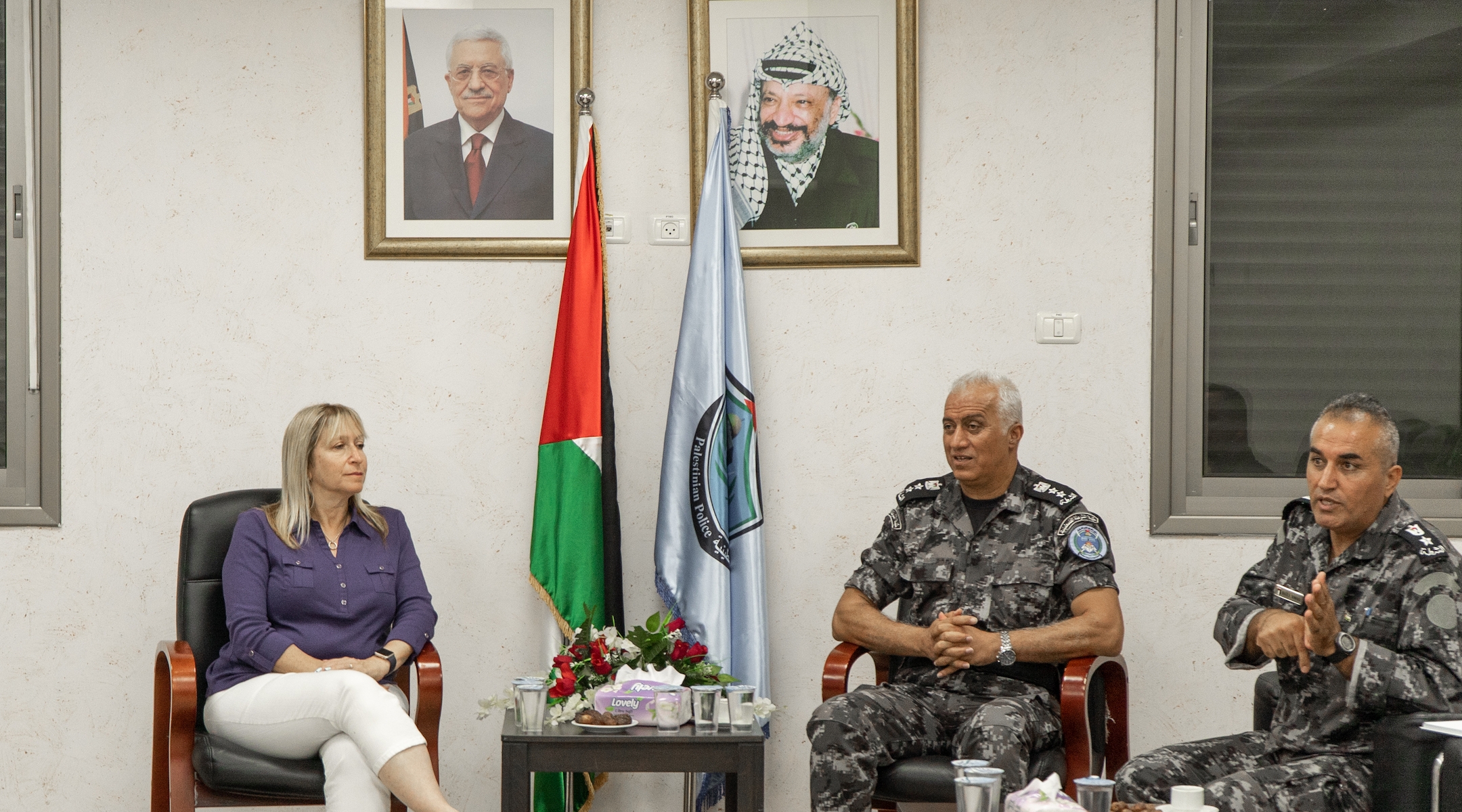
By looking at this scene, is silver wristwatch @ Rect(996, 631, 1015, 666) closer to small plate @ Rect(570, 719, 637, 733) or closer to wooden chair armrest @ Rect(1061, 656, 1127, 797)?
wooden chair armrest @ Rect(1061, 656, 1127, 797)

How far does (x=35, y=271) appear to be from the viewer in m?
3.40

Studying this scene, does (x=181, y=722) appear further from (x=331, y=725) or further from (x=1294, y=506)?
(x=1294, y=506)

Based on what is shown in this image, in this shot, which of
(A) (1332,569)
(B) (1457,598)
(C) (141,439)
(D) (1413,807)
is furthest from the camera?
(C) (141,439)

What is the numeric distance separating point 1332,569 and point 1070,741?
2.07 ft

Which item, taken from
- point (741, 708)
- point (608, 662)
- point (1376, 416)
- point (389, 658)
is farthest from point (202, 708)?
point (1376, 416)

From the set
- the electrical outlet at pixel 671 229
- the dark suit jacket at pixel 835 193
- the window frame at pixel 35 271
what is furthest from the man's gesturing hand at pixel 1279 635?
the window frame at pixel 35 271

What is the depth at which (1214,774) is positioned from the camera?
8.04ft

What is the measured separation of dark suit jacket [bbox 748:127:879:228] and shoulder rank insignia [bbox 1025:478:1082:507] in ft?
2.99

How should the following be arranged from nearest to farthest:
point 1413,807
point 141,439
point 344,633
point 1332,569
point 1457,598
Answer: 1. point 1413,807
2. point 1457,598
3. point 1332,569
4. point 344,633
5. point 141,439

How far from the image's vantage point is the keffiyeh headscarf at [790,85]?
3.49 m

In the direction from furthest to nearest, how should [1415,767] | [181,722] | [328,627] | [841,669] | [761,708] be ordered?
[328,627], [841,669], [761,708], [181,722], [1415,767]

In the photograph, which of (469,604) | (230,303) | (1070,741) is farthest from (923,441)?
(230,303)

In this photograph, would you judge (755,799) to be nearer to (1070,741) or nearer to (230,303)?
(1070,741)

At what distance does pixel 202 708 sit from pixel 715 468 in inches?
54.6
